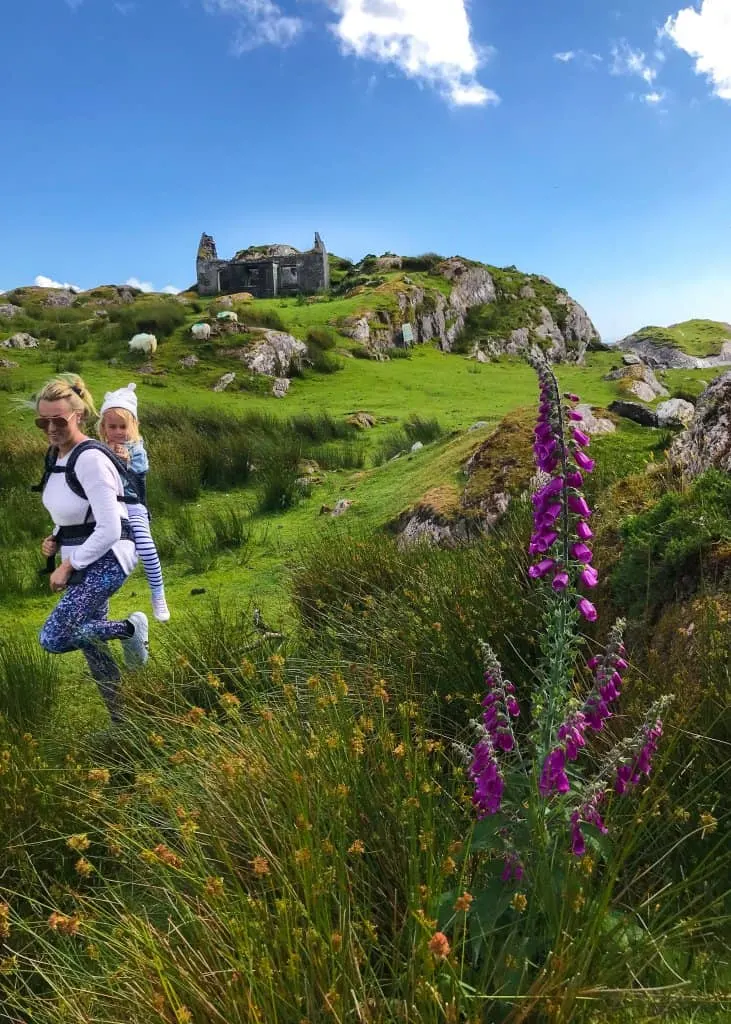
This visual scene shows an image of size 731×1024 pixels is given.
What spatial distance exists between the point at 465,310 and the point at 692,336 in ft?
109

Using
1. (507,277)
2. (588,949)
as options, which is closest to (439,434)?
(588,949)

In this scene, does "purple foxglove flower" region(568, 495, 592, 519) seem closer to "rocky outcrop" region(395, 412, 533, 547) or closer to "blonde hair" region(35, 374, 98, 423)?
Result: "blonde hair" region(35, 374, 98, 423)

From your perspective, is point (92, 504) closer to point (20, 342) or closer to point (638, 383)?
point (638, 383)

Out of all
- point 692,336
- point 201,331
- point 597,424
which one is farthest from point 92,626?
point 692,336

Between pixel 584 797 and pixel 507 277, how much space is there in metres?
51.1

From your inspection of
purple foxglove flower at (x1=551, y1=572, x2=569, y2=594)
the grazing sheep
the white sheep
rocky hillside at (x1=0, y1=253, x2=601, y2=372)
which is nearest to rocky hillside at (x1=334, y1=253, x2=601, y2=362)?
rocky hillside at (x1=0, y1=253, x2=601, y2=372)

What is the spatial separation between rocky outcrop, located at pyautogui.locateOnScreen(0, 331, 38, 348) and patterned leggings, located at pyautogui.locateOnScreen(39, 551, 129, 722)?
23.5m

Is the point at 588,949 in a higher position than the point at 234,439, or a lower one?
lower

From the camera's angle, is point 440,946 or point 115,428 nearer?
point 440,946

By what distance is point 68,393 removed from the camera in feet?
12.9

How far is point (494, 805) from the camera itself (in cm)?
174

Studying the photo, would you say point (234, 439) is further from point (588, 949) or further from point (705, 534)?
point (588, 949)

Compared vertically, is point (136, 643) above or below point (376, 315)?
below

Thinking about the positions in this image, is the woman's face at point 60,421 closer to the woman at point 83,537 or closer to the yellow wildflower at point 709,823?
the woman at point 83,537
